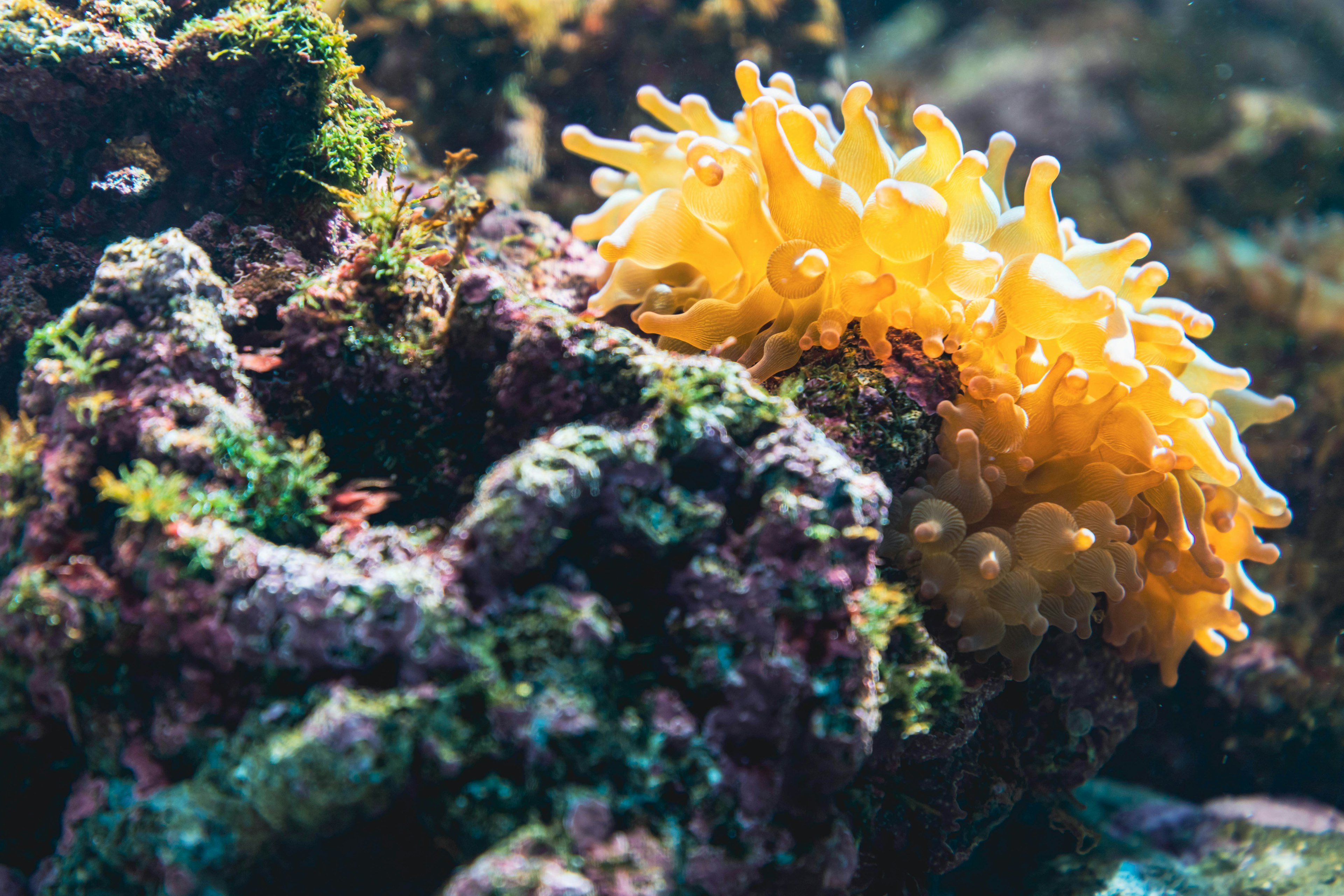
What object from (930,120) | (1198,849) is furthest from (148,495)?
(1198,849)

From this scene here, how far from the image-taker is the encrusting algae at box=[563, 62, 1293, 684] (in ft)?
6.42

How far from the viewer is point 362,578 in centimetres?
133

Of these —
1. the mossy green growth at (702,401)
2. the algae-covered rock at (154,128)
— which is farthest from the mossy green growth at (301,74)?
the mossy green growth at (702,401)

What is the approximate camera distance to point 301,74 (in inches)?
83.0

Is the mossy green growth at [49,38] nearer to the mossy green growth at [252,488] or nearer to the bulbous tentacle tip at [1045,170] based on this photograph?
the mossy green growth at [252,488]

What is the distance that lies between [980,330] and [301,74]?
80.5 inches

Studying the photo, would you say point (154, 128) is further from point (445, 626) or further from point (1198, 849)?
point (1198, 849)

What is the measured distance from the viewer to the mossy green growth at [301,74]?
6.79ft

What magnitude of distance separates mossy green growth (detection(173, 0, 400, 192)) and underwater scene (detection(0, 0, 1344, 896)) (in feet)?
0.04

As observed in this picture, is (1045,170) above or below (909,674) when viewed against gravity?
above

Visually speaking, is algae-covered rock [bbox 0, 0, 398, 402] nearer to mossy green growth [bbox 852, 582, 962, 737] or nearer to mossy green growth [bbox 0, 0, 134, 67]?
mossy green growth [bbox 0, 0, 134, 67]

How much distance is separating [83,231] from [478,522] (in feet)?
6.28

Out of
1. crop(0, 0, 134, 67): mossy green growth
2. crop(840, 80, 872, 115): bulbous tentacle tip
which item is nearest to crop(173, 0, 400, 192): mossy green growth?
crop(0, 0, 134, 67): mossy green growth

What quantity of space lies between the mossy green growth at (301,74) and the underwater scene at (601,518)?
0.01 metres
